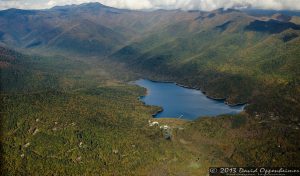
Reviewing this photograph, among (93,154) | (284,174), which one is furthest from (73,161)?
(284,174)

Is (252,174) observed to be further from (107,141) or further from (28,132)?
(28,132)

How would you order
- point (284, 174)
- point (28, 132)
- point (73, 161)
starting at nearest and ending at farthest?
1. point (284, 174)
2. point (73, 161)
3. point (28, 132)

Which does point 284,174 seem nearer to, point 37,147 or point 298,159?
point 298,159

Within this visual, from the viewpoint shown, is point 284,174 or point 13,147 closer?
point 284,174

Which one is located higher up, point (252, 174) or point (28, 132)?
point (28, 132)

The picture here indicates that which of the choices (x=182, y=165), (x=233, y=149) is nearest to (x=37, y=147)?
(x=182, y=165)

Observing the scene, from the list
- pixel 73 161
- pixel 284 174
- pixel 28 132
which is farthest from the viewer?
pixel 28 132

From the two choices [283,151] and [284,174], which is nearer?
[284,174]

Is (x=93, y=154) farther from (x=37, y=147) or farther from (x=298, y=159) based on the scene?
(x=298, y=159)
